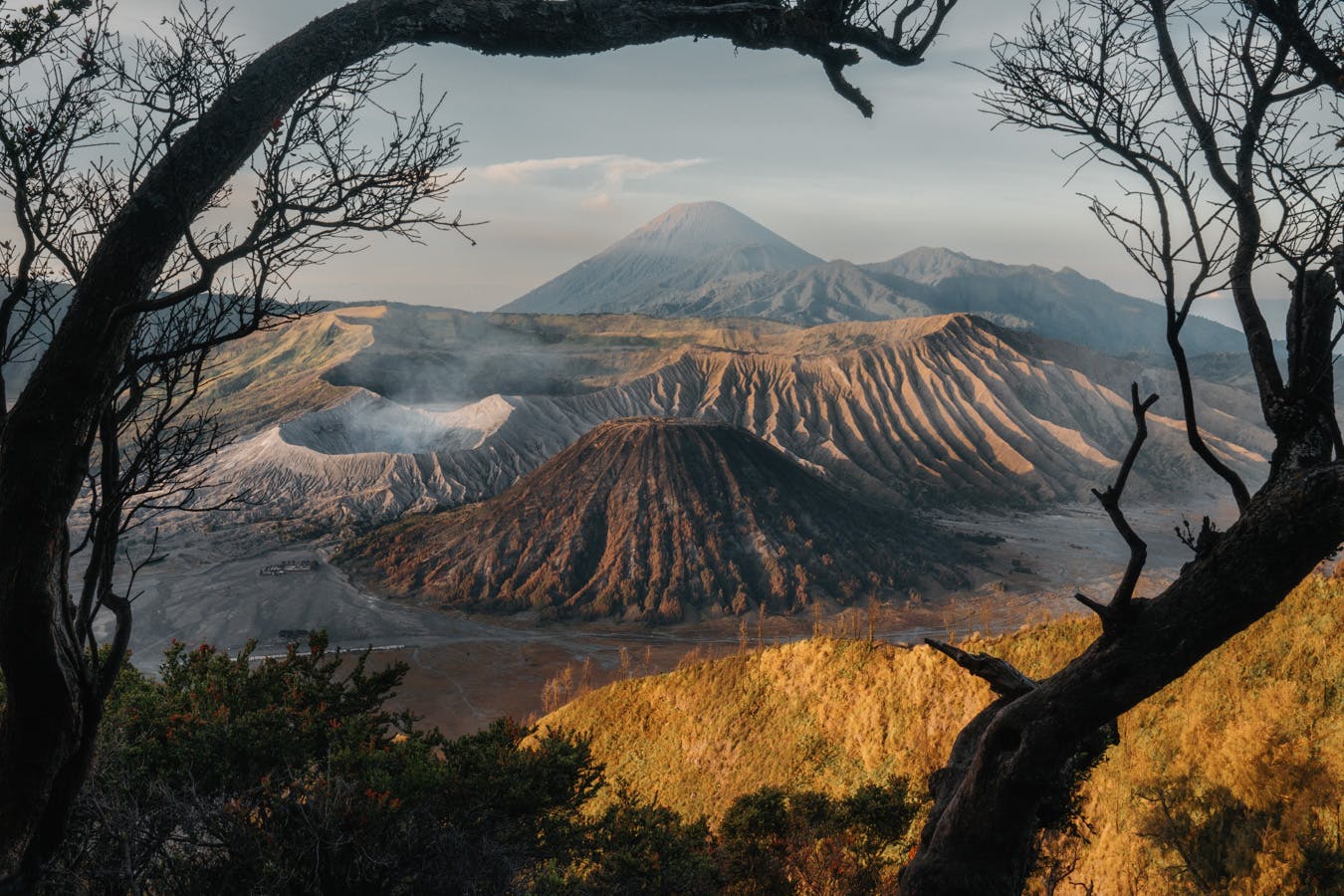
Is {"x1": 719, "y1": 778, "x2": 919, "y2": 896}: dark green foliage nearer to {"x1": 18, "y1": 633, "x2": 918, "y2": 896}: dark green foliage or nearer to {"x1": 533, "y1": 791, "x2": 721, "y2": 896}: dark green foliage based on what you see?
{"x1": 18, "y1": 633, "x2": 918, "y2": 896}: dark green foliage

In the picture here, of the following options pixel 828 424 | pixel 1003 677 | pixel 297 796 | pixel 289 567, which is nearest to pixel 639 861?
pixel 297 796

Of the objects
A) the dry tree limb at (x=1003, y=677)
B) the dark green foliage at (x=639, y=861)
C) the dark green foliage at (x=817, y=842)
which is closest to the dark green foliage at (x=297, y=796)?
the dark green foliage at (x=639, y=861)

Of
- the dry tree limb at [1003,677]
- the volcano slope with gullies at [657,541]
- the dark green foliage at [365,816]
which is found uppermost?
the dry tree limb at [1003,677]

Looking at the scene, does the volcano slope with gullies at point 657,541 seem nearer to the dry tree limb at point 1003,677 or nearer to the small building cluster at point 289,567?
the small building cluster at point 289,567

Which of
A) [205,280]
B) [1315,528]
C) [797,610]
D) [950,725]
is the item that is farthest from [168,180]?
[797,610]

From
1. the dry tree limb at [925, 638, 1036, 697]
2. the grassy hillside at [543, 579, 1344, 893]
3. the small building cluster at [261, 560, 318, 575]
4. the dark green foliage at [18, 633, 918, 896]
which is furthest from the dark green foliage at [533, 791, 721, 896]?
the small building cluster at [261, 560, 318, 575]

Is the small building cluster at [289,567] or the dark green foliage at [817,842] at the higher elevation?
the dark green foliage at [817,842]

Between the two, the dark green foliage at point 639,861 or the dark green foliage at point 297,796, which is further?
the dark green foliage at point 639,861
